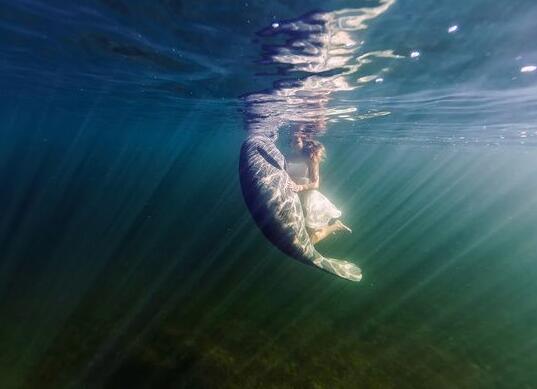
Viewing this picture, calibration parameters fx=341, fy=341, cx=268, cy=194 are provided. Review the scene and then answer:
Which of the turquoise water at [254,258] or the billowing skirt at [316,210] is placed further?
the billowing skirt at [316,210]

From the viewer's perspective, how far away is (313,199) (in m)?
10.3

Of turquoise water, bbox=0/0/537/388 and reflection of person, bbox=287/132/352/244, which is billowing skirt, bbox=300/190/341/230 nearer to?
reflection of person, bbox=287/132/352/244

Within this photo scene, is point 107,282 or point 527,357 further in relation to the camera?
point 107,282

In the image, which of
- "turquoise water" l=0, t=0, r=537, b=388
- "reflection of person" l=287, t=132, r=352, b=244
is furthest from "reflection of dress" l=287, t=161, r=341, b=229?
"turquoise water" l=0, t=0, r=537, b=388

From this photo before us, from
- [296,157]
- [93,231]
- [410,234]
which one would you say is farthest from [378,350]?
[410,234]

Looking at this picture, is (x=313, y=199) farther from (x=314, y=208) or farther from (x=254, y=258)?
(x=254, y=258)

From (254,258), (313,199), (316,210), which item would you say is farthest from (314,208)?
(254,258)

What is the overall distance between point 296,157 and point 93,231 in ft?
42.9

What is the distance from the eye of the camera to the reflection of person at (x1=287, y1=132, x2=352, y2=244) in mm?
9906

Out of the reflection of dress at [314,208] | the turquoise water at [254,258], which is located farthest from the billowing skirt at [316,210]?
the turquoise water at [254,258]

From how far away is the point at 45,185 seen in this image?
3275cm

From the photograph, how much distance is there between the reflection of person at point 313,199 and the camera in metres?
9.91

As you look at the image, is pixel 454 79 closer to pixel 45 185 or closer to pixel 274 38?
pixel 274 38

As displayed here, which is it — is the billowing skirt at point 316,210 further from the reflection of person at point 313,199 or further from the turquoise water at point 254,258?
the turquoise water at point 254,258
